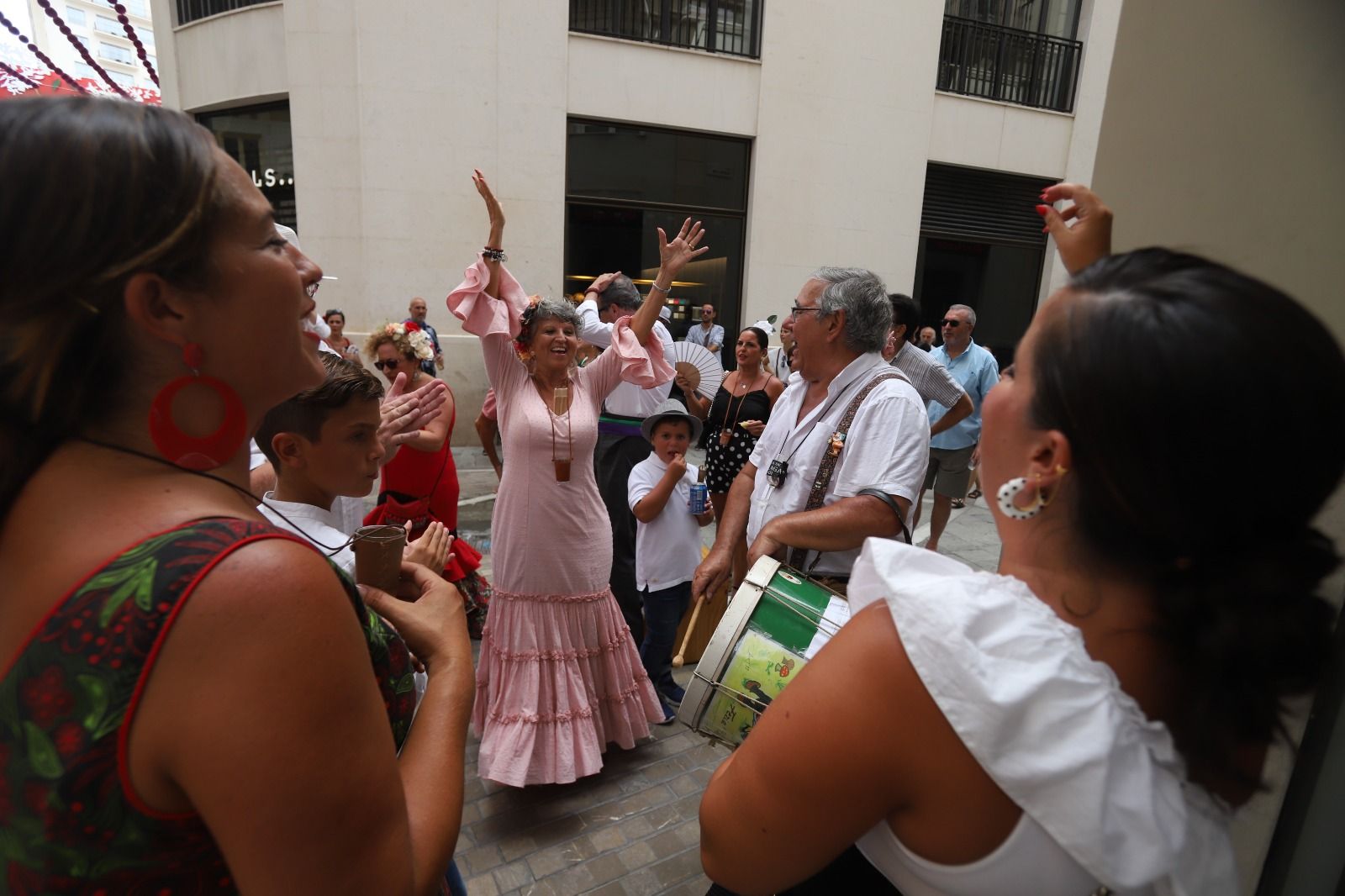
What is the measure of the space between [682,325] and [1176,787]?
1016cm

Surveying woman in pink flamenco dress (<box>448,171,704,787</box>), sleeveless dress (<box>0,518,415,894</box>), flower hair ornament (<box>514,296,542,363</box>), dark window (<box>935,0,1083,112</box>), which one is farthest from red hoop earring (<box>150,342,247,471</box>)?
dark window (<box>935,0,1083,112</box>)

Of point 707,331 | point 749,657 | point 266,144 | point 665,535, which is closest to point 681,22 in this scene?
point 707,331

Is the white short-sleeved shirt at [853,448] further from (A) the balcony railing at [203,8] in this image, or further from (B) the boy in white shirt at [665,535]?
(A) the balcony railing at [203,8]

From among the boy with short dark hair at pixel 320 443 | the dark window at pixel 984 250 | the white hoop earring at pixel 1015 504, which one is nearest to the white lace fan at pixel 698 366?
the boy with short dark hair at pixel 320 443

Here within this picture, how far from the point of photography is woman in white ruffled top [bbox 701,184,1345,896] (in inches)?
28.5

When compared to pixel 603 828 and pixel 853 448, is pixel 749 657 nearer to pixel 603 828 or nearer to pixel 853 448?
pixel 853 448

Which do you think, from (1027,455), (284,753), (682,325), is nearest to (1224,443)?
(1027,455)

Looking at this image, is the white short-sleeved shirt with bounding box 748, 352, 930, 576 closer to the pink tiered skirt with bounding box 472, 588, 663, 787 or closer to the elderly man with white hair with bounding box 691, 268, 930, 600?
the elderly man with white hair with bounding box 691, 268, 930, 600

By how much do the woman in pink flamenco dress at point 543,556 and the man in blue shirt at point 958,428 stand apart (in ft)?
12.5

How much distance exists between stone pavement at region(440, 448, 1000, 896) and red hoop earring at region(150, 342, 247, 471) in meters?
1.91

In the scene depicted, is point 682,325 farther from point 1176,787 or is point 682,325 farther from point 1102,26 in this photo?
point 1176,787

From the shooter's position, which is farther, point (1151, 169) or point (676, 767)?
point (676, 767)

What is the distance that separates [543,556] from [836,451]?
1383 millimetres

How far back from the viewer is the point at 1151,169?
5.76 feet
